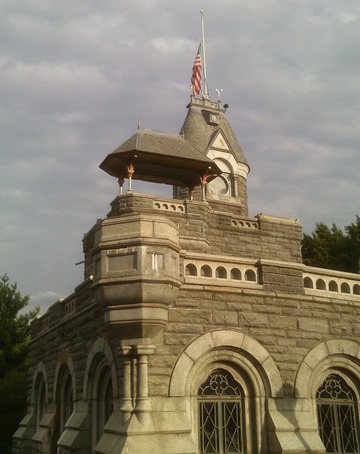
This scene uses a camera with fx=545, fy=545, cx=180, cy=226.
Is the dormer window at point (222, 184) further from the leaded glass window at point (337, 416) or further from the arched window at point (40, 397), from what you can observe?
the leaded glass window at point (337, 416)

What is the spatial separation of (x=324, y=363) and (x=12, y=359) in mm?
18332

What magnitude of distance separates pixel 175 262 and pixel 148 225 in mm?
806

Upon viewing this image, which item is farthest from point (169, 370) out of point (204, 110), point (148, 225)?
point (204, 110)

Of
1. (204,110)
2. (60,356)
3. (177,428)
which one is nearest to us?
(177,428)

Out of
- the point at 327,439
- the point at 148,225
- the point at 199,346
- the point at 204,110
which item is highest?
the point at 204,110

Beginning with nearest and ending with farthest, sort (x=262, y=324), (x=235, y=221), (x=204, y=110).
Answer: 1. (x=262, y=324)
2. (x=235, y=221)
3. (x=204, y=110)

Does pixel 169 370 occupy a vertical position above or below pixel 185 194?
below

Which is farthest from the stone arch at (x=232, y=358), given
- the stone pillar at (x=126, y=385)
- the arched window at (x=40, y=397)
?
the arched window at (x=40, y=397)

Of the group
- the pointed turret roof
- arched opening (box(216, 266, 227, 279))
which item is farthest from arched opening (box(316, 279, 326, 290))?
the pointed turret roof

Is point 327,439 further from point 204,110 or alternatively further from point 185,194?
point 204,110

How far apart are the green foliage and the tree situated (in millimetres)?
14832

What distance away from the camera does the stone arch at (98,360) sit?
918 cm

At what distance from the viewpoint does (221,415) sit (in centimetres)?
926

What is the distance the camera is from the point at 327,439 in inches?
392
